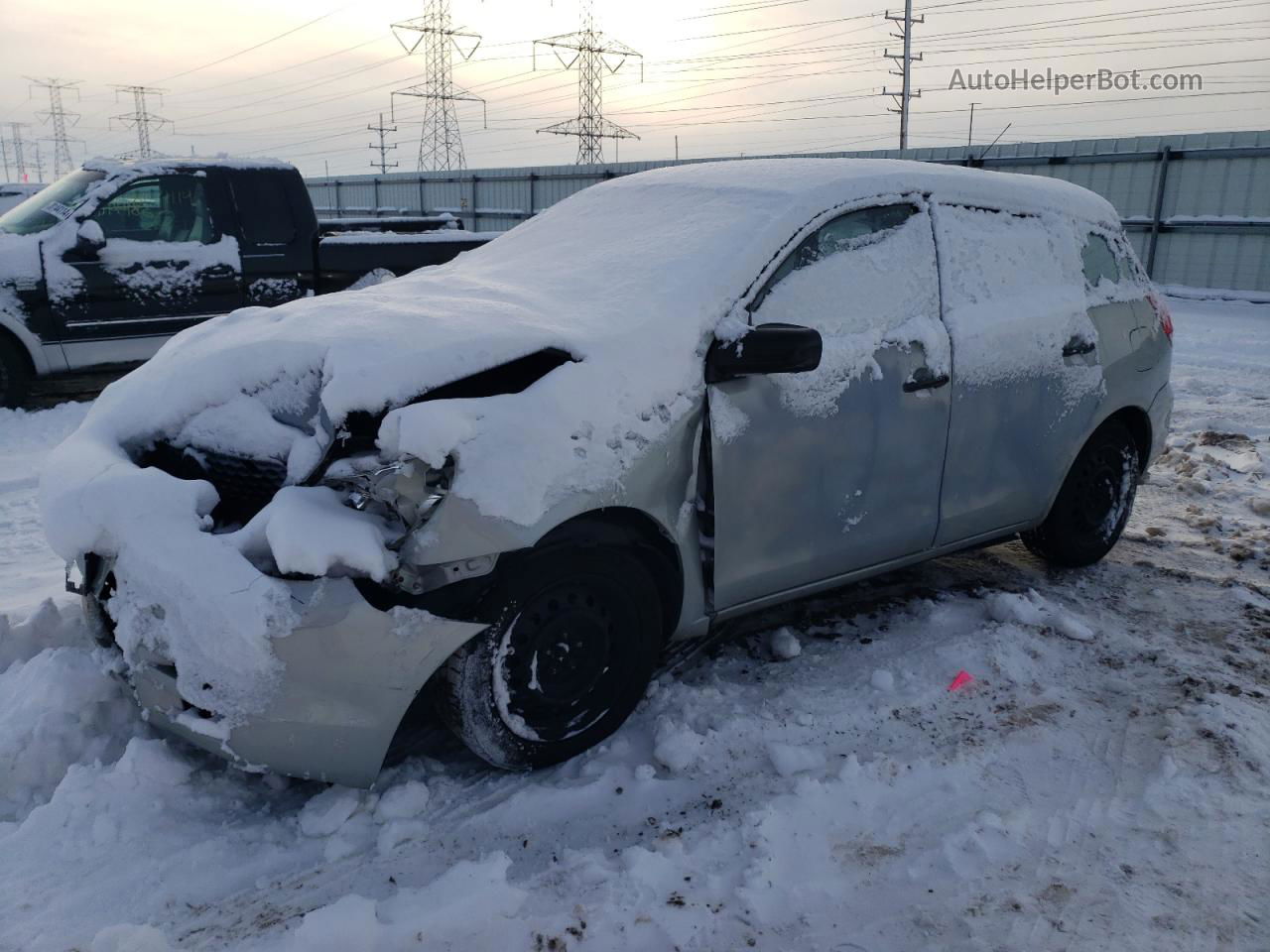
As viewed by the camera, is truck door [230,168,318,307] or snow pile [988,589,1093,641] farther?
truck door [230,168,318,307]

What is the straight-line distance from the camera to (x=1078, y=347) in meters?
4.26

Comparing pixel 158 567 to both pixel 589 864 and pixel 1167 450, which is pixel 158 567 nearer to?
pixel 589 864

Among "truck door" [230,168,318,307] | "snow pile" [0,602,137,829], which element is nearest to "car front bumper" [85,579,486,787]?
"snow pile" [0,602,137,829]

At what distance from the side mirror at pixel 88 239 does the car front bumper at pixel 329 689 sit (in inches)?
235

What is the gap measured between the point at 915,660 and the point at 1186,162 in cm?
1524

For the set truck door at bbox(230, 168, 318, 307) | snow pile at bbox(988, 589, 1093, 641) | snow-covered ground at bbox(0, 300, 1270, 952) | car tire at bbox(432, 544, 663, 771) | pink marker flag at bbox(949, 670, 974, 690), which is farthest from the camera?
truck door at bbox(230, 168, 318, 307)

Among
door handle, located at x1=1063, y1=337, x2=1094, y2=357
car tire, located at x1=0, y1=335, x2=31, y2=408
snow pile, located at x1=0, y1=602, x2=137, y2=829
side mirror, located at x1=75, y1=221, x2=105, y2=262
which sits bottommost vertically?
snow pile, located at x1=0, y1=602, x2=137, y2=829

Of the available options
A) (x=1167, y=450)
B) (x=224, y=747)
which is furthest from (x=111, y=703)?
(x=1167, y=450)

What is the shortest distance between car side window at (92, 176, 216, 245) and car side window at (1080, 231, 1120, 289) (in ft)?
21.5

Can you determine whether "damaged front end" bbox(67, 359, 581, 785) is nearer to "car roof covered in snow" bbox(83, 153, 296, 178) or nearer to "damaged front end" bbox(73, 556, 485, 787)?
"damaged front end" bbox(73, 556, 485, 787)

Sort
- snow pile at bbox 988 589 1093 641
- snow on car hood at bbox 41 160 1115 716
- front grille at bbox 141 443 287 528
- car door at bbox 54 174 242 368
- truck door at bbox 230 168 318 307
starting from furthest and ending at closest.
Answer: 1. truck door at bbox 230 168 318 307
2. car door at bbox 54 174 242 368
3. snow pile at bbox 988 589 1093 641
4. front grille at bbox 141 443 287 528
5. snow on car hood at bbox 41 160 1115 716

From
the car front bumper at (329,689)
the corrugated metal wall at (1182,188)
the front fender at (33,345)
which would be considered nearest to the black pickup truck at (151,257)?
the front fender at (33,345)

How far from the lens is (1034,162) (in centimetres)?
1734

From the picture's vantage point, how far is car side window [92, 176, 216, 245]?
25.2ft
